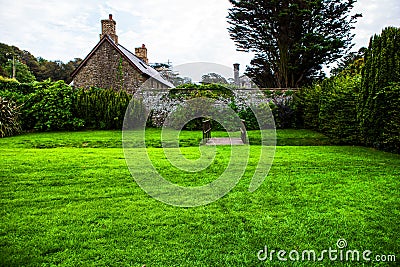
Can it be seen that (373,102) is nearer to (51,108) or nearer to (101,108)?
(101,108)

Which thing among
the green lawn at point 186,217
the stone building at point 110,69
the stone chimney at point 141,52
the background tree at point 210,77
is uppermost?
the stone chimney at point 141,52

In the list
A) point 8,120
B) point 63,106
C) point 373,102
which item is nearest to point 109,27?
point 63,106

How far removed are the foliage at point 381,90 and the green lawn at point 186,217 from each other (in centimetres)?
234

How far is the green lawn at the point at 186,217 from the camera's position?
2555mm

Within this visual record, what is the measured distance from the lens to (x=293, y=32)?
67.6ft

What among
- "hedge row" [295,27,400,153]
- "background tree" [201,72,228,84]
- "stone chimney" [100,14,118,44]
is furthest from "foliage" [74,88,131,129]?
"stone chimney" [100,14,118,44]

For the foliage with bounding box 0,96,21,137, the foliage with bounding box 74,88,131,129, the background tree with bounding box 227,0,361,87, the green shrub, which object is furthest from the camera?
the background tree with bounding box 227,0,361,87

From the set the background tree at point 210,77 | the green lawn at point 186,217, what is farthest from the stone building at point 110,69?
the green lawn at point 186,217

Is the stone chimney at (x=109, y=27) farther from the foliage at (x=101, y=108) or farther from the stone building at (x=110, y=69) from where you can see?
the foliage at (x=101, y=108)

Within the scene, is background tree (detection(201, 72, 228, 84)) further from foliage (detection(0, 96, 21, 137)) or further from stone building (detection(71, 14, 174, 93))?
stone building (detection(71, 14, 174, 93))

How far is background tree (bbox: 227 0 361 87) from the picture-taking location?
19.4m

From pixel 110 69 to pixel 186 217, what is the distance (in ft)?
63.7

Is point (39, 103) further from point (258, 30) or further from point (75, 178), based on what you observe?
point (258, 30)

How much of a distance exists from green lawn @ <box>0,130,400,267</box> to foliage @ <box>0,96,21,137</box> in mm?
6760
